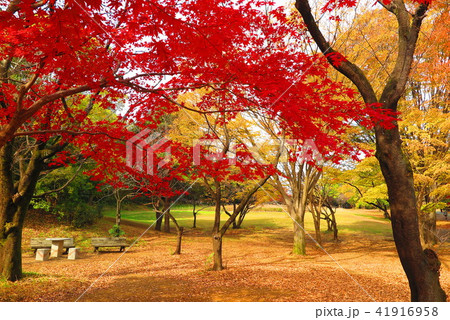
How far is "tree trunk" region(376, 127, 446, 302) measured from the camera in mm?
4406

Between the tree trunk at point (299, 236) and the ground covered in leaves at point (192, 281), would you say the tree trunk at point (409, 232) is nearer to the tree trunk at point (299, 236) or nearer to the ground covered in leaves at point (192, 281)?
the ground covered in leaves at point (192, 281)

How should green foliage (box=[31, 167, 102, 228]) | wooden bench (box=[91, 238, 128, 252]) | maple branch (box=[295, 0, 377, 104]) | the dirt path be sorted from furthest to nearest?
1. green foliage (box=[31, 167, 102, 228])
2. wooden bench (box=[91, 238, 128, 252])
3. the dirt path
4. maple branch (box=[295, 0, 377, 104])

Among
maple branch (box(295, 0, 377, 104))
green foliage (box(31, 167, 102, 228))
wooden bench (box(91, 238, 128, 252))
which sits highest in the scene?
maple branch (box(295, 0, 377, 104))

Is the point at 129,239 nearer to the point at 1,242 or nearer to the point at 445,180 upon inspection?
the point at 1,242

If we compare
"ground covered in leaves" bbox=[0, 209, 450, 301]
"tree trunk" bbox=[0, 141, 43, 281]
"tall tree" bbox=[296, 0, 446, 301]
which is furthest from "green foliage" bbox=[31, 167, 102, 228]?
"tall tree" bbox=[296, 0, 446, 301]

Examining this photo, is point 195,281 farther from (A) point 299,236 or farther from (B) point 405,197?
(A) point 299,236

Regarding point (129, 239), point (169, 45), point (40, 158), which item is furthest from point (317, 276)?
point (129, 239)

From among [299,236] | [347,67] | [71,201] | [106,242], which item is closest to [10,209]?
[106,242]

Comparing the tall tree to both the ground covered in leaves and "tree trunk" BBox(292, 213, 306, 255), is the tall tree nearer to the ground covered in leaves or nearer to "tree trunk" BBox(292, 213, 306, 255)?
the ground covered in leaves

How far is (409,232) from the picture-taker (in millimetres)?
4418

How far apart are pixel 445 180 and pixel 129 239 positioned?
1669cm

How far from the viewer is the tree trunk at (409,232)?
441cm

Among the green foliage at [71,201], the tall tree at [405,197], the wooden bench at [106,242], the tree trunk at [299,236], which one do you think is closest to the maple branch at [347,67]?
the tall tree at [405,197]

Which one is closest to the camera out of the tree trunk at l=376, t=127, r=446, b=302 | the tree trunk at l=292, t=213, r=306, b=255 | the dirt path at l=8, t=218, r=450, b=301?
the tree trunk at l=376, t=127, r=446, b=302
